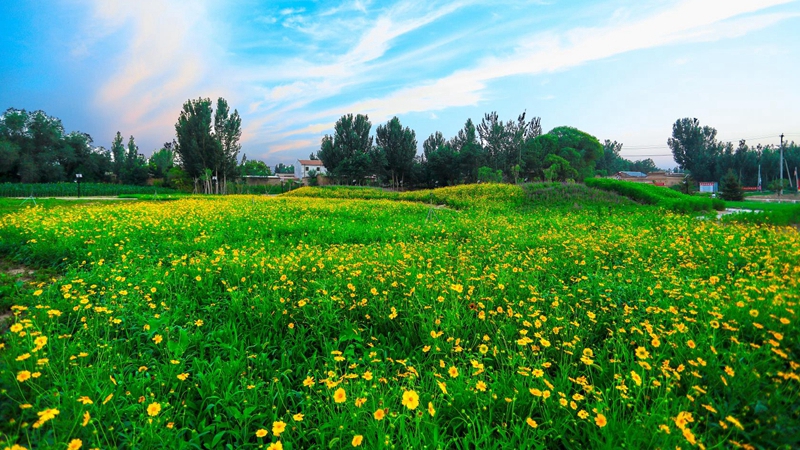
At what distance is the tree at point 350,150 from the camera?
1713 inches

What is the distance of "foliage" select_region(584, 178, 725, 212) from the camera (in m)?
13.6

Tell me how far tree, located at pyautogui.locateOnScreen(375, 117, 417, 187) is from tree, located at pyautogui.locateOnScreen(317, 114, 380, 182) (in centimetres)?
179

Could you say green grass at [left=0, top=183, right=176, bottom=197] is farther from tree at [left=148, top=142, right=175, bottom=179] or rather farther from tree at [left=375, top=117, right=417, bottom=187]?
tree at [left=375, top=117, right=417, bottom=187]

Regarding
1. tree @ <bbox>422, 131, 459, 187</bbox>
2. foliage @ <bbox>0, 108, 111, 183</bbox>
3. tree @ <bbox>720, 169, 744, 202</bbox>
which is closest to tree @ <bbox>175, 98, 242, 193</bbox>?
foliage @ <bbox>0, 108, 111, 183</bbox>

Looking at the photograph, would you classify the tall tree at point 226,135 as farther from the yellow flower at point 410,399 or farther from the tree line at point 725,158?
the tree line at point 725,158

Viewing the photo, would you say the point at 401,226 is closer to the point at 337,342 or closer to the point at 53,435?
the point at 337,342

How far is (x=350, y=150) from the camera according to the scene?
45.8 m

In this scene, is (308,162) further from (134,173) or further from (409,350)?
(409,350)

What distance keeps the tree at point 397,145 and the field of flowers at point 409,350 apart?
4082 cm

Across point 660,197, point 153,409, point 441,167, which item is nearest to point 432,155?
point 441,167

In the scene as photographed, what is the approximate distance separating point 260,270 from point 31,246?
4.24m

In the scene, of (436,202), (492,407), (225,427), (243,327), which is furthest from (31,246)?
(436,202)

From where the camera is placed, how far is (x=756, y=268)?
437 centimetres

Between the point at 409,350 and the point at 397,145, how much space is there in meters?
43.9
